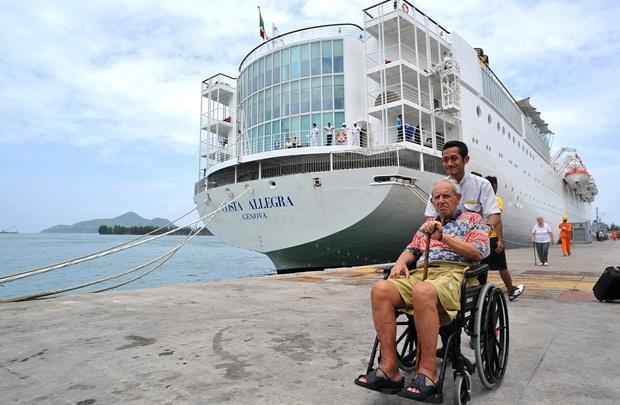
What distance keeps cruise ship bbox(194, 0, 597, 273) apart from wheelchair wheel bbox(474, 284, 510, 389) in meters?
11.5

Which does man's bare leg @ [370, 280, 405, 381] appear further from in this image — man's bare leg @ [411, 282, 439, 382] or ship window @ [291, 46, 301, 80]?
ship window @ [291, 46, 301, 80]

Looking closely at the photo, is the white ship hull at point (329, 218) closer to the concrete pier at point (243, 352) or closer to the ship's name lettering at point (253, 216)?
the ship's name lettering at point (253, 216)

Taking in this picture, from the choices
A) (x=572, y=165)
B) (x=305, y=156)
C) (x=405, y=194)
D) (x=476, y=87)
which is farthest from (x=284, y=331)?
(x=572, y=165)

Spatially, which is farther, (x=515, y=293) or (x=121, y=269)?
(x=121, y=269)

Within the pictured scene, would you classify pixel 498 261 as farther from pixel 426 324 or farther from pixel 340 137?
pixel 340 137

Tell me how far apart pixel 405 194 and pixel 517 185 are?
54.6 ft

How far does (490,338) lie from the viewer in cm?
228

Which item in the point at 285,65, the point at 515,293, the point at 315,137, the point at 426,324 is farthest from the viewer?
the point at 285,65

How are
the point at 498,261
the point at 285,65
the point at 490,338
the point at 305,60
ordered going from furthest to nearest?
the point at 285,65 → the point at 305,60 → the point at 498,261 → the point at 490,338

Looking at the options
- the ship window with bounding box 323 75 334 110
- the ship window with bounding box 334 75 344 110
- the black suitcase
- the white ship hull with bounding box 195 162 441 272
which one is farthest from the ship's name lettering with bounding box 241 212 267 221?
the black suitcase

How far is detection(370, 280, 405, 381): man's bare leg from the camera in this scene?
1898 mm

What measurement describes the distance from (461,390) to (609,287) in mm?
4044

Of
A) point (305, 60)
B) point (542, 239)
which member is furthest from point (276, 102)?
point (542, 239)

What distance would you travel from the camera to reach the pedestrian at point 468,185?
121 inches
